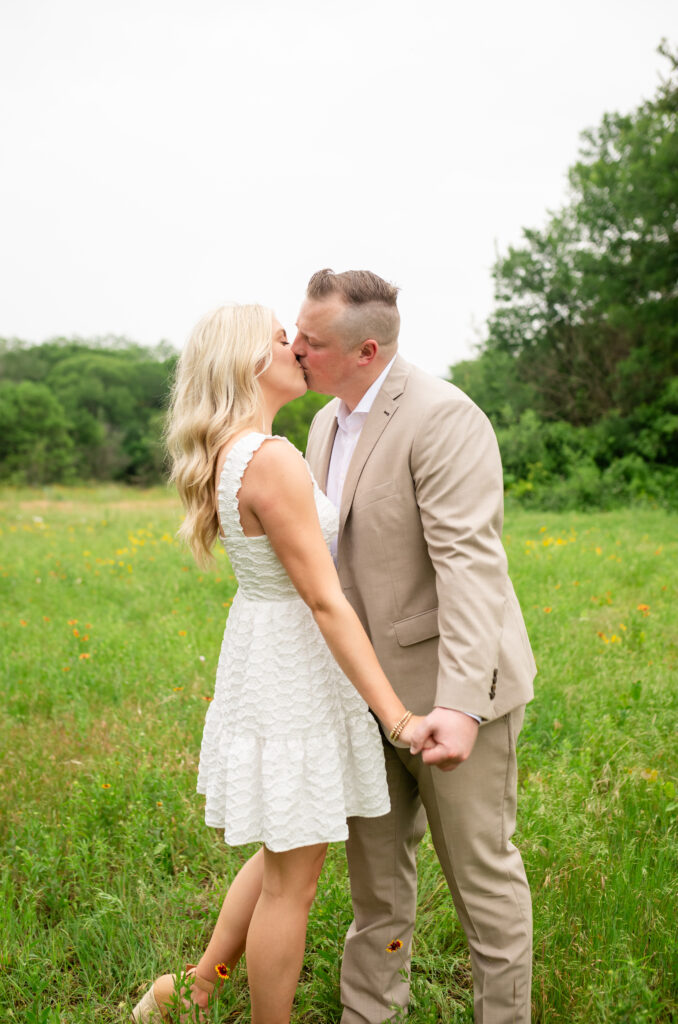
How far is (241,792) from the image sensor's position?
2178 mm

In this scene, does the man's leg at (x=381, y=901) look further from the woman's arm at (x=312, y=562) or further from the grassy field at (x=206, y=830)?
the woman's arm at (x=312, y=562)

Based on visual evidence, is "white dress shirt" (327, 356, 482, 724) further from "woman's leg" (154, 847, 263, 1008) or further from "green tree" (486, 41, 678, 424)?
"green tree" (486, 41, 678, 424)

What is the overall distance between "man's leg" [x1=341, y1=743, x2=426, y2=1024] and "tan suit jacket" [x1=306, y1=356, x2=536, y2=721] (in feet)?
1.36

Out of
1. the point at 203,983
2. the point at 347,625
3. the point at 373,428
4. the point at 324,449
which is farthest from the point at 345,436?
the point at 203,983

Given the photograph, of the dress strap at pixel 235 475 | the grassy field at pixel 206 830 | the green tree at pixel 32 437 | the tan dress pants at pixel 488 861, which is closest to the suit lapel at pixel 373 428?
the dress strap at pixel 235 475

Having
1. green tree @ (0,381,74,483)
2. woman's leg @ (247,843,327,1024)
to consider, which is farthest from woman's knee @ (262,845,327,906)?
green tree @ (0,381,74,483)

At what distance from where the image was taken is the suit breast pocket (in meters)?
2.20

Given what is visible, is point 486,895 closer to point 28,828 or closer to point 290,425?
point 28,828

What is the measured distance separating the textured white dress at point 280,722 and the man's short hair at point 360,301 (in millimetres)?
382

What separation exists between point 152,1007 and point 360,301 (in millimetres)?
2151

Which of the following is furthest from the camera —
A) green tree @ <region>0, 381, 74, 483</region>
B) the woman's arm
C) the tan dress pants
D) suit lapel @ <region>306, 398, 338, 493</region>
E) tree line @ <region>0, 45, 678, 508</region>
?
green tree @ <region>0, 381, 74, 483</region>

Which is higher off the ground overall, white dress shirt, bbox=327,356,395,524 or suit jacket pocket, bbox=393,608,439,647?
white dress shirt, bbox=327,356,395,524

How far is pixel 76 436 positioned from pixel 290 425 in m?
15.0

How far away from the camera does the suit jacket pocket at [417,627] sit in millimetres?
2217
